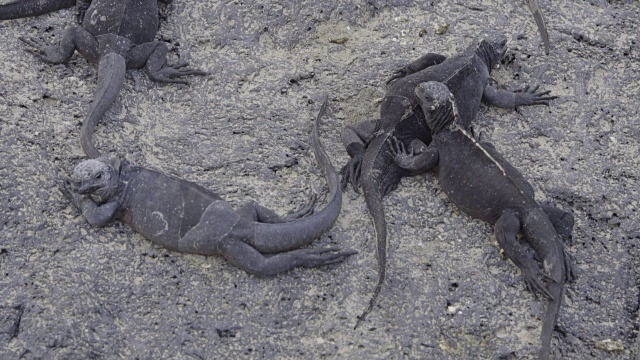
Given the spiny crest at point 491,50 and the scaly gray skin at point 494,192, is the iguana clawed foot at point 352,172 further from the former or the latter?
the spiny crest at point 491,50

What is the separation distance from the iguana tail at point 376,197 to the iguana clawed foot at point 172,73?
129 cm

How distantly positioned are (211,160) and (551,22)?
2678 millimetres

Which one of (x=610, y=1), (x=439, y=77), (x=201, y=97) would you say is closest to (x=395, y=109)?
(x=439, y=77)

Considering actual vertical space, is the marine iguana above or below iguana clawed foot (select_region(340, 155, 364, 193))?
above

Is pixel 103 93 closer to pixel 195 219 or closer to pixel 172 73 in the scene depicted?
pixel 172 73

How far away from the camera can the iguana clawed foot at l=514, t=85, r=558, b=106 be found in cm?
518

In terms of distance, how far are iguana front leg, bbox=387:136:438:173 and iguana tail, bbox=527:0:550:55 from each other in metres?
1.36

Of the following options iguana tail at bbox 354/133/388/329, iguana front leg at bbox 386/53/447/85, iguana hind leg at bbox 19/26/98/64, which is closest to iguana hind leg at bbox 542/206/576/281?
iguana tail at bbox 354/133/388/329

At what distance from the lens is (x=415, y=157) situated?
187 inches

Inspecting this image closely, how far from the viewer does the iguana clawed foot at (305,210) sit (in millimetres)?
4453

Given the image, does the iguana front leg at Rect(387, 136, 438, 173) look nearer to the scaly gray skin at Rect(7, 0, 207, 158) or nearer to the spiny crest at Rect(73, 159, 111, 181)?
the scaly gray skin at Rect(7, 0, 207, 158)

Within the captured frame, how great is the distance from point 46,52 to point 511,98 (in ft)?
9.89

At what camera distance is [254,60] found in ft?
17.6

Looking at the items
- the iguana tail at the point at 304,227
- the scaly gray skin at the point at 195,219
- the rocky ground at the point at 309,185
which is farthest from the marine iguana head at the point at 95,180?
the iguana tail at the point at 304,227
